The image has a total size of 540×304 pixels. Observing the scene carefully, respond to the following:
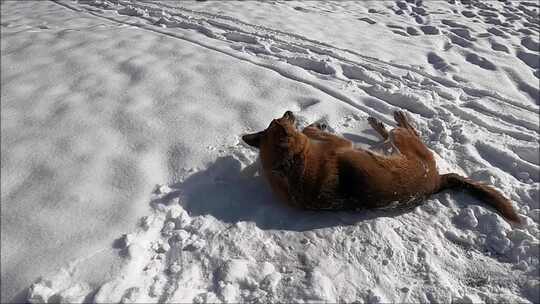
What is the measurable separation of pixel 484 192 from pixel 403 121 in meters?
0.99

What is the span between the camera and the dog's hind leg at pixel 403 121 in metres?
3.45

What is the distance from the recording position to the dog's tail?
107 inches

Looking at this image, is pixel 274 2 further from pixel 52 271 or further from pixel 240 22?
pixel 52 271

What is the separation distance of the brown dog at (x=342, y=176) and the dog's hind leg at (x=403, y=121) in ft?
2.02

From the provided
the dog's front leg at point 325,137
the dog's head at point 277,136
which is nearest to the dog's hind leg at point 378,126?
the dog's front leg at point 325,137

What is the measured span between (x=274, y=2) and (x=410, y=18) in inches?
103

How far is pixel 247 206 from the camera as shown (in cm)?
279

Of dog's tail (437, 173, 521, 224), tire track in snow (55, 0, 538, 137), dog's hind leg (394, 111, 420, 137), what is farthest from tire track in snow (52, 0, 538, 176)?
dog's tail (437, 173, 521, 224)

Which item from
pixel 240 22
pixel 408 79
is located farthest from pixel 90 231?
pixel 240 22

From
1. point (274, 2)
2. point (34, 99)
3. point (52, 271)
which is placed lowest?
point (52, 271)

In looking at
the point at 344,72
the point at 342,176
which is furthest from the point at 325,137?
the point at 344,72

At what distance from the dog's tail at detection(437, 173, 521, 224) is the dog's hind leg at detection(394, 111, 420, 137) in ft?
2.08

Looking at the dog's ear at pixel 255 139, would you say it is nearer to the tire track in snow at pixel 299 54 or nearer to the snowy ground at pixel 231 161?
the snowy ground at pixel 231 161

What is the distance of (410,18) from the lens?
6934mm
